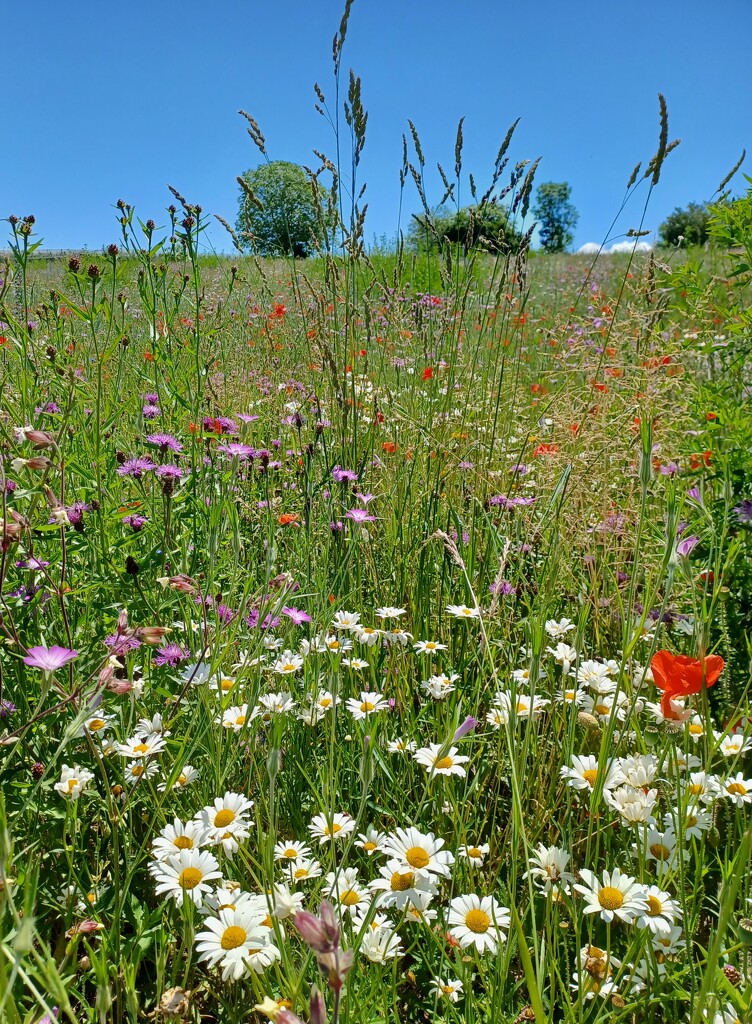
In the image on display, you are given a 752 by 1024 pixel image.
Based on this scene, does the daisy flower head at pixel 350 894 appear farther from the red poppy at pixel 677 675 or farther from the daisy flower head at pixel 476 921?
the red poppy at pixel 677 675

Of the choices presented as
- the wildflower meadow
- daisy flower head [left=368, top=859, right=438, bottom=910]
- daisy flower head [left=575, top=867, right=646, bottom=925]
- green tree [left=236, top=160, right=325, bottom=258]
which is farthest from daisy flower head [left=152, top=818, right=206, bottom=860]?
green tree [left=236, top=160, right=325, bottom=258]

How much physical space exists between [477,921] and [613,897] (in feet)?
0.63

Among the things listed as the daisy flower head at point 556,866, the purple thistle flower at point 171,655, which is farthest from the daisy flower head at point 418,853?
the purple thistle flower at point 171,655

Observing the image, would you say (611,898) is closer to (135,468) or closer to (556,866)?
(556,866)

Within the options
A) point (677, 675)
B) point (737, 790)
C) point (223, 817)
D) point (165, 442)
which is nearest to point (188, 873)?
point (223, 817)

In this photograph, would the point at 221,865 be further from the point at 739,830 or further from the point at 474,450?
the point at 474,450

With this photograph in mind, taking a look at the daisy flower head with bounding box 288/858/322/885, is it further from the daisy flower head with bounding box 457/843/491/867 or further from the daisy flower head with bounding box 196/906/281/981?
the daisy flower head with bounding box 457/843/491/867

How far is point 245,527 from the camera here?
2215 millimetres

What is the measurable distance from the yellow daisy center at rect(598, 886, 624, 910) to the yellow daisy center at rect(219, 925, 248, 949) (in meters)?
0.49

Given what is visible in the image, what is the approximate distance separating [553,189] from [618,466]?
124ft

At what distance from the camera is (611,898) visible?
3.09 ft

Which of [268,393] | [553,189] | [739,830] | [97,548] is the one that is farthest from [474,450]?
[553,189]

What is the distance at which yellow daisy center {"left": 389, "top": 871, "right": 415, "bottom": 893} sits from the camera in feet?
3.05

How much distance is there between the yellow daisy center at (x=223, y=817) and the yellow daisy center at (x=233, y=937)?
181 mm
